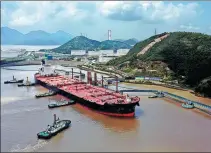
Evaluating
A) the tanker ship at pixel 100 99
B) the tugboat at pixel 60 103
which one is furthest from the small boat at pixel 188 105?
the tugboat at pixel 60 103

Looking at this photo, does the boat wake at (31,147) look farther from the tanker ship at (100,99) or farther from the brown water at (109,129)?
the tanker ship at (100,99)

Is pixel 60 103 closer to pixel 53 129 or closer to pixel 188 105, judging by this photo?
pixel 53 129

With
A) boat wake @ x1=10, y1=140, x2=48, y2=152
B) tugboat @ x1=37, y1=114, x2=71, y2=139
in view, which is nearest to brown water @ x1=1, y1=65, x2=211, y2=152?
boat wake @ x1=10, y1=140, x2=48, y2=152

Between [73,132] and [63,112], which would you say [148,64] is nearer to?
[63,112]

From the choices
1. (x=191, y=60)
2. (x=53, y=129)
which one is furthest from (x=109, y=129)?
(x=191, y=60)

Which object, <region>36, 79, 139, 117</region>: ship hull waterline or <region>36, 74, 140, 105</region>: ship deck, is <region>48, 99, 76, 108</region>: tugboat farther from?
<region>36, 79, 139, 117</region>: ship hull waterline

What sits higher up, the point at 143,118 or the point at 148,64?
the point at 148,64

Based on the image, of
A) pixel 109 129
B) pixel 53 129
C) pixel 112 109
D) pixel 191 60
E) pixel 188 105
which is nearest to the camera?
pixel 53 129

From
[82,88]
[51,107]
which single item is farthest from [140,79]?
[51,107]
